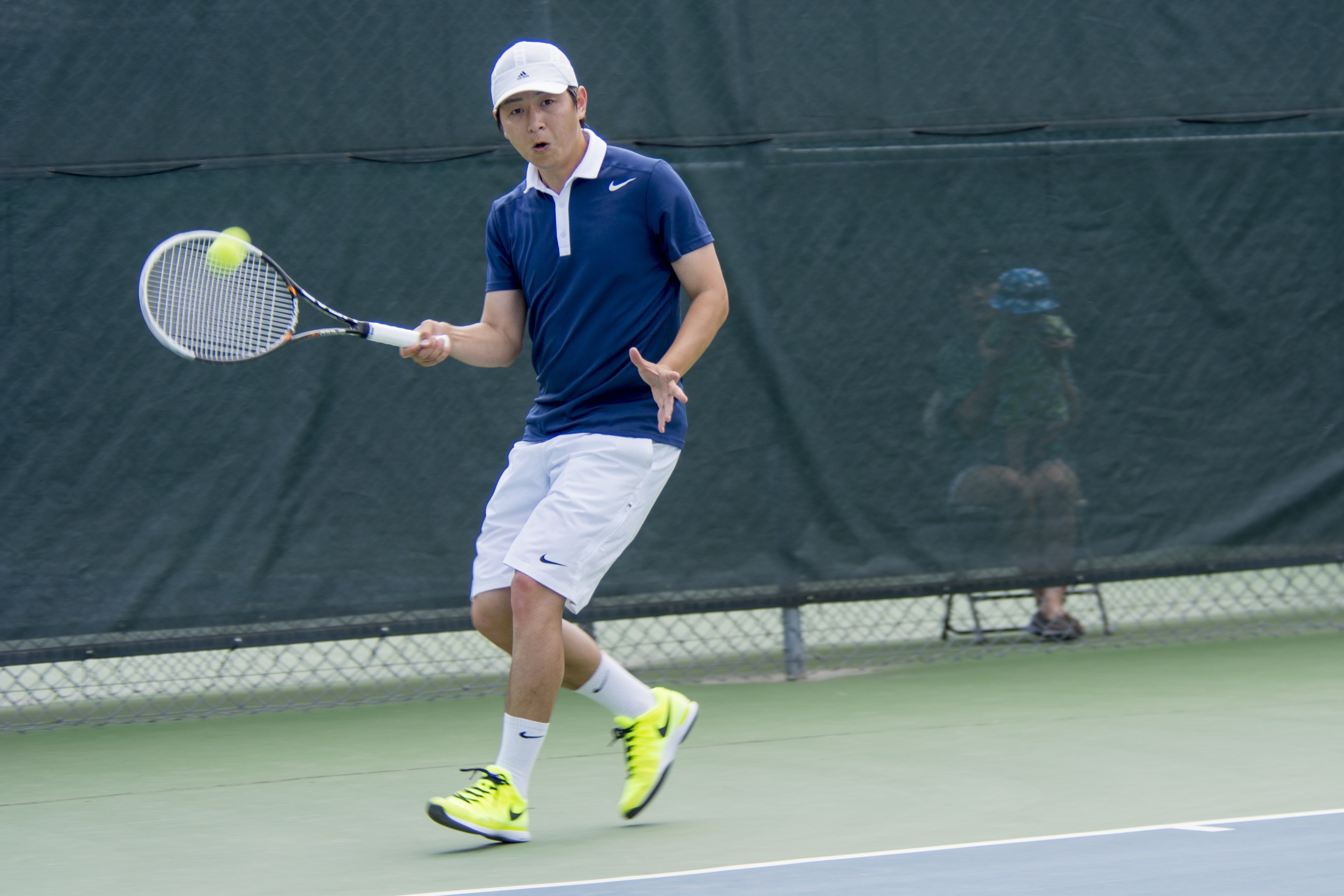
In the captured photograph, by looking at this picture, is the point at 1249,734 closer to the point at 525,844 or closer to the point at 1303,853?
the point at 1303,853

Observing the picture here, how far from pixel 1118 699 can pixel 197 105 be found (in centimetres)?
311

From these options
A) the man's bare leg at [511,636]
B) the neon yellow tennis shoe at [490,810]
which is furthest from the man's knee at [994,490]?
the neon yellow tennis shoe at [490,810]

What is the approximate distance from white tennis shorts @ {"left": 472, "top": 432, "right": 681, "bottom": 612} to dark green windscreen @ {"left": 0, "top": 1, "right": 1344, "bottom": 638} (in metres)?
1.48

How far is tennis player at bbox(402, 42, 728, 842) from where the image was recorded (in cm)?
322

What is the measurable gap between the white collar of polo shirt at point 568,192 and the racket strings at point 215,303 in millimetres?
639

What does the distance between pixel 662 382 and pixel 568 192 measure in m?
0.50

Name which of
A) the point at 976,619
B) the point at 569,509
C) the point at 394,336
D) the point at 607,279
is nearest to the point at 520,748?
the point at 569,509

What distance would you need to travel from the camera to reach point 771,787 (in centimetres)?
370

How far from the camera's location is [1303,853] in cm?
280

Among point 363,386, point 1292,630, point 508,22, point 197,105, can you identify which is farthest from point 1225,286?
point 197,105

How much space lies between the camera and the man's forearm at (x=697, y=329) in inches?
127

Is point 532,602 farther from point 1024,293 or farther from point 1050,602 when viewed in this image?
point 1050,602

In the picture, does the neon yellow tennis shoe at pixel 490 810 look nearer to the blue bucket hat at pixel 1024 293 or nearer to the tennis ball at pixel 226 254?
the tennis ball at pixel 226 254

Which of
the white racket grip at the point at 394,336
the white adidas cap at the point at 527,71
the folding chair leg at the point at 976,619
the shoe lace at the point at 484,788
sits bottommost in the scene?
the shoe lace at the point at 484,788
